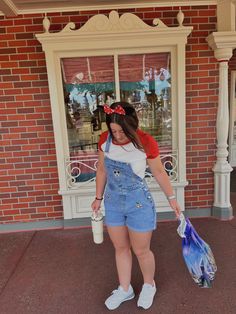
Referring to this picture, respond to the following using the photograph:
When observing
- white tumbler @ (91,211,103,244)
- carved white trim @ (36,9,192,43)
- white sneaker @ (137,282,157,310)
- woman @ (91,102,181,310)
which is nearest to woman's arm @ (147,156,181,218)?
woman @ (91,102,181,310)

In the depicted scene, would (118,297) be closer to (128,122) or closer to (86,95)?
(128,122)

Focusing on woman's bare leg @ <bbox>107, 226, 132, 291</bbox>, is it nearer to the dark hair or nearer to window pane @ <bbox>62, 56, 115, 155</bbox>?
the dark hair

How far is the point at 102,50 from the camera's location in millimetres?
3395

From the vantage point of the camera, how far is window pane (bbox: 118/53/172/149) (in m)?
3.50

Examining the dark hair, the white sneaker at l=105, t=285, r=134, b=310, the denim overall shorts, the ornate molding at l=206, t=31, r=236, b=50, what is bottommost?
the white sneaker at l=105, t=285, r=134, b=310

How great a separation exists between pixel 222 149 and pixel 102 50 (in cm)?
185

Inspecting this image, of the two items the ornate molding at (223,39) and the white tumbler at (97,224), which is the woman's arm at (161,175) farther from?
the ornate molding at (223,39)

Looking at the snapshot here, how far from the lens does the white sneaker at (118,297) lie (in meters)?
2.27

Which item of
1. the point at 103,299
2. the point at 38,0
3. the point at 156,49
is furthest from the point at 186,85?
the point at 103,299

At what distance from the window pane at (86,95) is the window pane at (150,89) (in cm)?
18

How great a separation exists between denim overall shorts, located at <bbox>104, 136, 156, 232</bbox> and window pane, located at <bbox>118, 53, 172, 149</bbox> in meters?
1.70

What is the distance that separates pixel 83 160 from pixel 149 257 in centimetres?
173

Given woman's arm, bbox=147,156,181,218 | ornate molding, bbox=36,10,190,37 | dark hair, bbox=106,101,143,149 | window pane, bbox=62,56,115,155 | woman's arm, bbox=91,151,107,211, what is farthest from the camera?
window pane, bbox=62,56,115,155

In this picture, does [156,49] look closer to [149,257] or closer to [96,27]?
[96,27]
